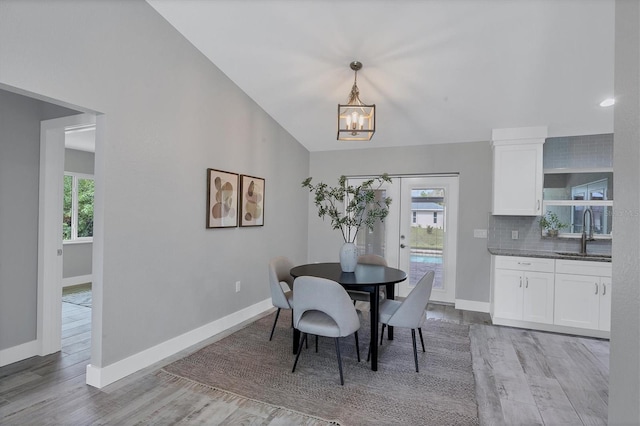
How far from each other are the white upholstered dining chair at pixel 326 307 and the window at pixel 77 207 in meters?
5.32

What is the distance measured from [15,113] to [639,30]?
4.01 metres

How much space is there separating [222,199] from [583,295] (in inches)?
162

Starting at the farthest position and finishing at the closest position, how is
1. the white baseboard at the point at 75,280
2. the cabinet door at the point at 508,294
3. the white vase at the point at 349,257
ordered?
the white baseboard at the point at 75,280 < the cabinet door at the point at 508,294 < the white vase at the point at 349,257

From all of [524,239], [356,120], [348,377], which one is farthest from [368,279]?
[524,239]

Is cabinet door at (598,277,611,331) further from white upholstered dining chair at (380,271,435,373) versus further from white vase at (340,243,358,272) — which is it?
white vase at (340,243,358,272)

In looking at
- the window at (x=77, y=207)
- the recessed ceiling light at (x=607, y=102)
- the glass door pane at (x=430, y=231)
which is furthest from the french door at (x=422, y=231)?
the window at (x=77, y=207)

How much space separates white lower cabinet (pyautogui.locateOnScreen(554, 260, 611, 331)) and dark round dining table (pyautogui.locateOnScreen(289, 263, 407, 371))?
1.99 metres

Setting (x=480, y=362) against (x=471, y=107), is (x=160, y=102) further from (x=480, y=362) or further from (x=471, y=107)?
(x=480, y=362)

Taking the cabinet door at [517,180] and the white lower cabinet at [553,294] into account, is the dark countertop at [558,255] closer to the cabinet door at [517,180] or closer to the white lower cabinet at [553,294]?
the white lower cabinet at [553,294]

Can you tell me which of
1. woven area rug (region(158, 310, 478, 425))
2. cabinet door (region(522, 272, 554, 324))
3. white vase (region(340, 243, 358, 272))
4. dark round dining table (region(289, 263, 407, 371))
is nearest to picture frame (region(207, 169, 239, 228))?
dark round dining table (region(289, 263, 407, 371))

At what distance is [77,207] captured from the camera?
5.97m

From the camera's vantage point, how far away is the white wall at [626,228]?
1.02 metres

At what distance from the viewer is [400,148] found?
16.4 ft

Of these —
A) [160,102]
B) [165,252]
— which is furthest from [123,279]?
[160,102]
